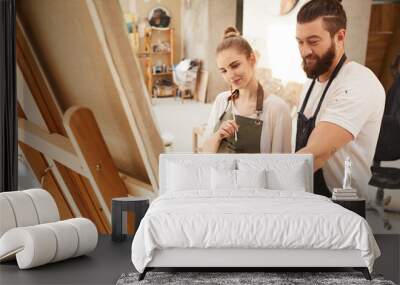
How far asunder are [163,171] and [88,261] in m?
1.49

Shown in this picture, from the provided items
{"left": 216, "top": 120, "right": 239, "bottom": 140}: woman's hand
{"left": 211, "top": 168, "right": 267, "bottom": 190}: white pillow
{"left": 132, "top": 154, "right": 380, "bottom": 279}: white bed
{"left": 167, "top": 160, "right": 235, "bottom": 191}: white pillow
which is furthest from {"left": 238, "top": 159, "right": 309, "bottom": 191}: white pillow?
{"left": 132, "top": 154, "right": 380, "bottom": 279}: white bed

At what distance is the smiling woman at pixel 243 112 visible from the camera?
7449mm

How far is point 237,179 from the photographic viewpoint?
671 cm

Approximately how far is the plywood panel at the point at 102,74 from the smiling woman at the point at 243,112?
2.21 ft

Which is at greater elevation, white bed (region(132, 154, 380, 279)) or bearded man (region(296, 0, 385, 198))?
bearded man (region(296, 0, 385, 198))

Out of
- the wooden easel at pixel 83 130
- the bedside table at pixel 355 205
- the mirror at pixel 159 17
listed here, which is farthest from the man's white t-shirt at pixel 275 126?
the mirror at pixel 159 17

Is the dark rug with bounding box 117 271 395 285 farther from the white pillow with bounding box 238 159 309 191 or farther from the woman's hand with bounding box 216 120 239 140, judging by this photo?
the woman's hand with bounding box 216 120 239 140

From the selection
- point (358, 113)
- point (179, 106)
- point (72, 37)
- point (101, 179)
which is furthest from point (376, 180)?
point (72, 37)

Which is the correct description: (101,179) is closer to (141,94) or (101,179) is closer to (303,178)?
(141,94)

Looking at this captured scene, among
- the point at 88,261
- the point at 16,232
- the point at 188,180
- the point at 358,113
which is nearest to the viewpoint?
the point at 16,232

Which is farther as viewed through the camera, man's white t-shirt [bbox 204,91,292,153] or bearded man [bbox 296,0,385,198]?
man's white t-shirt [bbox 204,91,292,153]

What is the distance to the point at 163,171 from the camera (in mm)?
7199

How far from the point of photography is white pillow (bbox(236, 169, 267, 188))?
6.67 meters

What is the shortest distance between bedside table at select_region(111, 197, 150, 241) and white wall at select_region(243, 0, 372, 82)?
192cm
